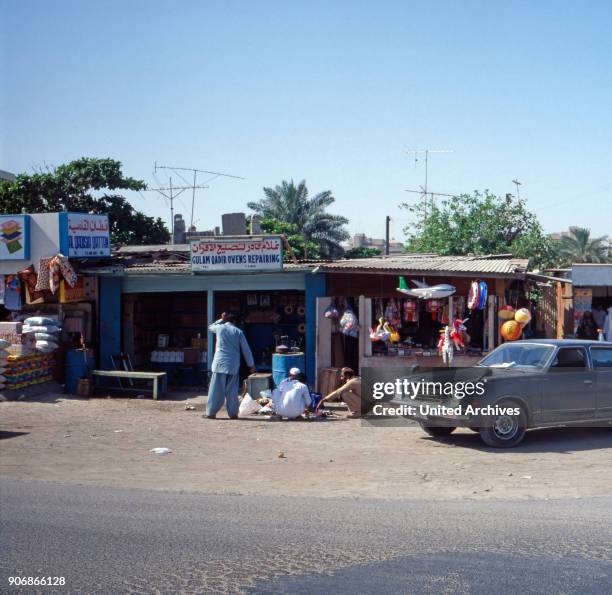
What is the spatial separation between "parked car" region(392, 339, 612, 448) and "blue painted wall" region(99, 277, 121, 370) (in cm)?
861

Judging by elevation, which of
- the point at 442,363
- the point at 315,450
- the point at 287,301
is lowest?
the point at 315,450

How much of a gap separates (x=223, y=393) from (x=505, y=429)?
5.45 meters

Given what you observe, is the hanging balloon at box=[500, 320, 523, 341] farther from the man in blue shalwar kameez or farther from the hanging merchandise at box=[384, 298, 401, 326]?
the man in blue shalwar kameez

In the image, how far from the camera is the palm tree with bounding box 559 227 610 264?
4856cm

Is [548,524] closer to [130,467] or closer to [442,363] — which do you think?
[130,467]

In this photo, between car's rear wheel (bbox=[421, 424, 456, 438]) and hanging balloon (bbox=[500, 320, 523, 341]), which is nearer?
car's rear wheel (bbox=[421, 424, 456, 438])

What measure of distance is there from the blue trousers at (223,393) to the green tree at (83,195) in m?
19.5

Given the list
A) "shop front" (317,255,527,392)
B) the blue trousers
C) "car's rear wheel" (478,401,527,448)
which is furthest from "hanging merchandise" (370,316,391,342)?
"car's rear wheel" (478,401,527,448)

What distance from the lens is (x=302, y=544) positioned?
6.15 metres

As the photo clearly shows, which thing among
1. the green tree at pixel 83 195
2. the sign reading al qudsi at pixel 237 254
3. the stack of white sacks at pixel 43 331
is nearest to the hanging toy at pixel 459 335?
the sign reading al qudsi at pixel 237 254

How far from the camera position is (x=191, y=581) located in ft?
17.2

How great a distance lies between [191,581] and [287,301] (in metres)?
14.1

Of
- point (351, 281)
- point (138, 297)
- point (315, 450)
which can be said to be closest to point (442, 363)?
point (351, 281)

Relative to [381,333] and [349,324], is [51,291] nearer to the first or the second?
[349,324]
